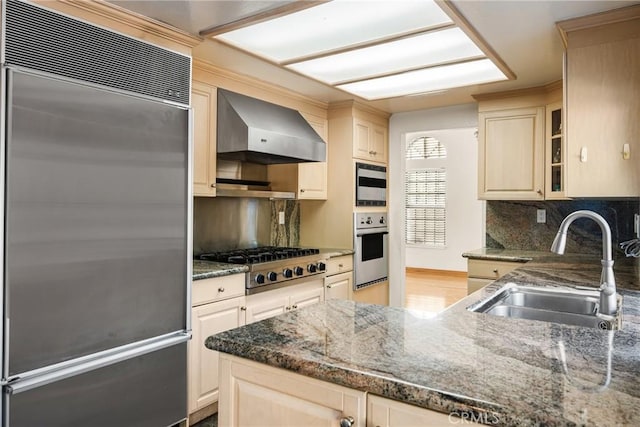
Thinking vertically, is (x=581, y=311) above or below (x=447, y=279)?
above

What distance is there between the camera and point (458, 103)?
4.20 meters

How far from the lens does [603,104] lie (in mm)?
2318

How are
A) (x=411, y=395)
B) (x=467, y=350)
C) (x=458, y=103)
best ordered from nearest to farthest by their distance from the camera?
(x=411, y=395), (x=467, y=350), (x=458, y=103)

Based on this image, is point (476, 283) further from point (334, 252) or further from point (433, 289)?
point (433, 289)

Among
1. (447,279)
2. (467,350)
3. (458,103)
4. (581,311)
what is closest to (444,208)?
(447,279)

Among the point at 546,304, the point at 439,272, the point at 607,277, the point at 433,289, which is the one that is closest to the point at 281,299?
the point at 546,304

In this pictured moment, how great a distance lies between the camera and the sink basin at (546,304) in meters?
1.88

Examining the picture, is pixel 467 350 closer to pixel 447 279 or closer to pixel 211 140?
pixel 211 140

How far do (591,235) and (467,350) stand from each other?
322 centimetres

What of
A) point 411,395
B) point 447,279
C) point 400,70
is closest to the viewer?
point 411,395

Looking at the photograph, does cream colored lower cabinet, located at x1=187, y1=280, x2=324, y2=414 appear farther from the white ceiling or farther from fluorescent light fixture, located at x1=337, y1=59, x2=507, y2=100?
fluorescent light fixture, located at x1=337, y1=59, x2=507, y2=100

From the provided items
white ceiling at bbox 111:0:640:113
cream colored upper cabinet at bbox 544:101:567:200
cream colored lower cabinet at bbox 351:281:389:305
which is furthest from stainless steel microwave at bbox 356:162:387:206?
cream colored upper cabinet at bbox 544:101:567:200

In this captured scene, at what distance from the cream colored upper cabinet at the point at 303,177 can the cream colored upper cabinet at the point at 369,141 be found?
32cm

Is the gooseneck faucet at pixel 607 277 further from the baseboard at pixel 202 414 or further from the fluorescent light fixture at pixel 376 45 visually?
the baseboard at pixel 202 414
